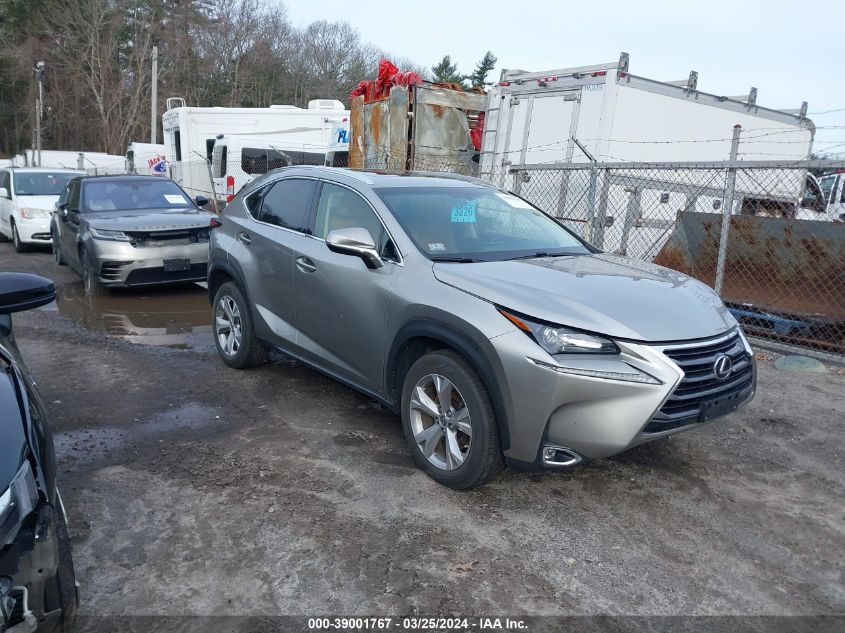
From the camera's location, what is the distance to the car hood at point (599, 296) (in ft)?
10.8

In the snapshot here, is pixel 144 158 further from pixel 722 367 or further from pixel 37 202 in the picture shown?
pixel 722 367

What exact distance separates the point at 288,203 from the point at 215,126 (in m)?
15.1

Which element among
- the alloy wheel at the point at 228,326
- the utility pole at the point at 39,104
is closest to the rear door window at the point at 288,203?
the alloy wheel at the point at 228,326

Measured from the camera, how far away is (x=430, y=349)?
12.7ft

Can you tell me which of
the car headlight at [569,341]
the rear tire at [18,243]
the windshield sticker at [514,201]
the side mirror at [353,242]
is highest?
the windshield sticker at [514,201]

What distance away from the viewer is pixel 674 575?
3.06 metres

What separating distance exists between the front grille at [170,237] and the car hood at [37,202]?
216 inches

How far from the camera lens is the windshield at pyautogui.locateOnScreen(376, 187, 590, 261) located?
4.16 meters

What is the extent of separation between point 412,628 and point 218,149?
1666 cm

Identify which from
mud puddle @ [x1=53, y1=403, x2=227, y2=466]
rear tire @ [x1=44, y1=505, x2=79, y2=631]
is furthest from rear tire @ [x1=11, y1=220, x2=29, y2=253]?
rear tire @ [x1=44, y1=505, x2=79, y2=631]

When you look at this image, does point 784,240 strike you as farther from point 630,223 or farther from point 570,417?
point 570,417

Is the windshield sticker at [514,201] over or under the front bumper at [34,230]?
over

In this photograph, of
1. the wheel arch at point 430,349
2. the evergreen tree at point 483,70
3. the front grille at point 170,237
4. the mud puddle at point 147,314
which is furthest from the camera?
the evergreen tree at point 483,70

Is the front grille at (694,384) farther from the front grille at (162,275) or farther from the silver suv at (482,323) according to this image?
the front grille at (162,275)
